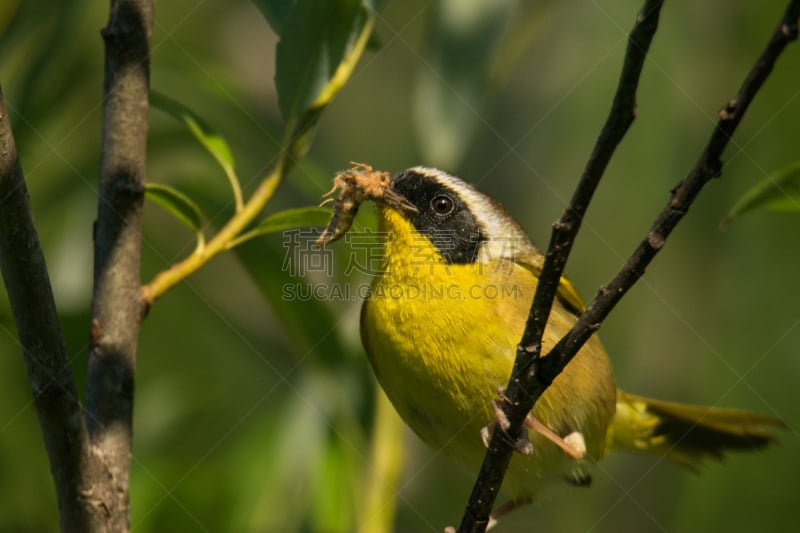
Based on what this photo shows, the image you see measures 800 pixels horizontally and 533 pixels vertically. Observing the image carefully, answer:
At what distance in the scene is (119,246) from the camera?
2080 mm

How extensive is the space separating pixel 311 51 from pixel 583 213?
1094 millimetres

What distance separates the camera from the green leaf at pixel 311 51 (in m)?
2.39

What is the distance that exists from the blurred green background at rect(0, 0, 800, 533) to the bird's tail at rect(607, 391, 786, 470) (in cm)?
41

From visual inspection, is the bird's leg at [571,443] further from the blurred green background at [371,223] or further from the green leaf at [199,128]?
the green leaf at [199,128]

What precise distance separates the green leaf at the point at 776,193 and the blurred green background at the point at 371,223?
45.9 inches

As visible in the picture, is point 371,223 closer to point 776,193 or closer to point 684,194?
point 776,193

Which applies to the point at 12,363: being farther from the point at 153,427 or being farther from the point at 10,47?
the point at 10,47

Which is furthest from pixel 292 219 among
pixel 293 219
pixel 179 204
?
pixel 179 204

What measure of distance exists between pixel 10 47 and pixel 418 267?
1.36 metres

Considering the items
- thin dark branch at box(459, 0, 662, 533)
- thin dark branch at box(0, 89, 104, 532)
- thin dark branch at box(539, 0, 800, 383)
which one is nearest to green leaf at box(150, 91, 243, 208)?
thin dark branch at box(0, 89, 104, 532)

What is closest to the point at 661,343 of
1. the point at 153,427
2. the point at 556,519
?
the point at 556,519

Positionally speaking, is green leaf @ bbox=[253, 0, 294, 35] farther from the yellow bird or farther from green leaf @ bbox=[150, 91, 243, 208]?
Result: the yellow bird

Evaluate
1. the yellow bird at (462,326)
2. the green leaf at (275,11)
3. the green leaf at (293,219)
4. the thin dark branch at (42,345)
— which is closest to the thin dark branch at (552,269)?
the yellow bird at (462,326)

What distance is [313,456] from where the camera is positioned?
3.45 m
